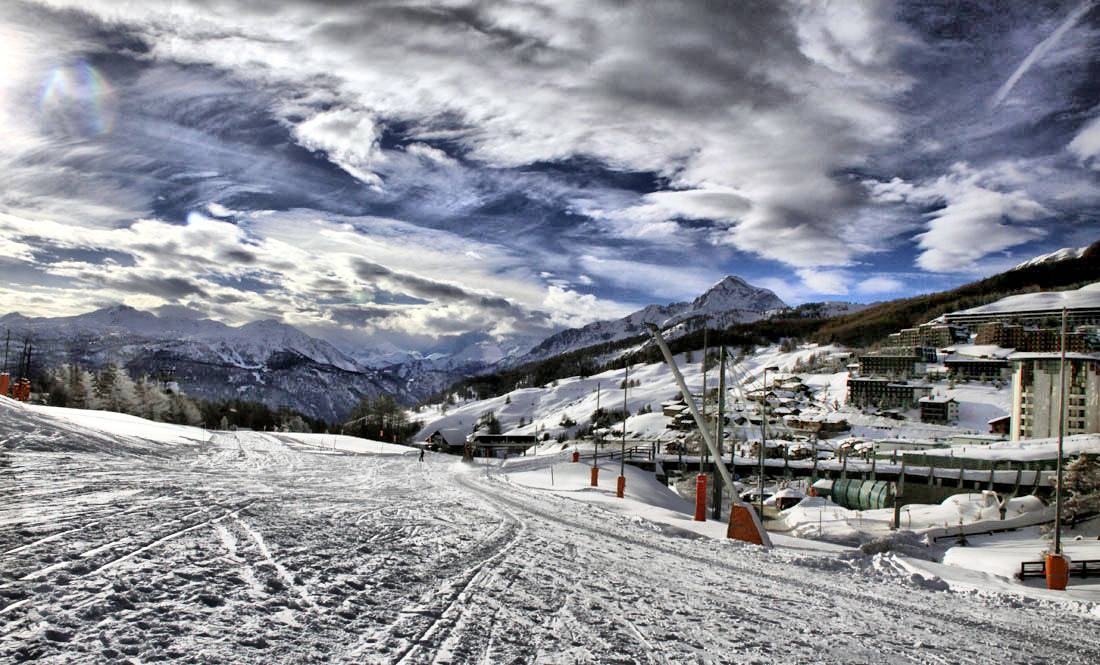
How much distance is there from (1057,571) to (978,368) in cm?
12211

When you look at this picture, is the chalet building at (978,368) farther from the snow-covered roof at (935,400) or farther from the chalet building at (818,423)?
the chalet building at (818,423)

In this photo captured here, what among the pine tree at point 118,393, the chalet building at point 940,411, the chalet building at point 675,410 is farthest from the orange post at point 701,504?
the chalet building at point 940,411

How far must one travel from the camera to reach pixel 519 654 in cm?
480

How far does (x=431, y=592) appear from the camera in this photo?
6.28 meters

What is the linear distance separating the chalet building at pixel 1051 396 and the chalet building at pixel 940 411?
806 inches

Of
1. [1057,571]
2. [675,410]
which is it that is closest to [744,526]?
[1057,571]

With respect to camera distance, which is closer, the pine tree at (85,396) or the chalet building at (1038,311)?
the pine tree at (85,396)

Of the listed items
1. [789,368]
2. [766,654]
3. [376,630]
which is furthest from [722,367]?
[789,368]

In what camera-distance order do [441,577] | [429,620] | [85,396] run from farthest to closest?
[85,396] < [441,577] < [429,620]

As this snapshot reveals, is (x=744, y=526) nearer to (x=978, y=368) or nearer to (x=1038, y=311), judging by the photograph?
(x=978, y=368)

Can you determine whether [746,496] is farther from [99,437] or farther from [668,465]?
[99,437]

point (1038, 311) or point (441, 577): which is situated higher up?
point (1038, 311)

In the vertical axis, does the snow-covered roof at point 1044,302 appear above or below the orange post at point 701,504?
above

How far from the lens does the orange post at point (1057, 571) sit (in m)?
13.2
